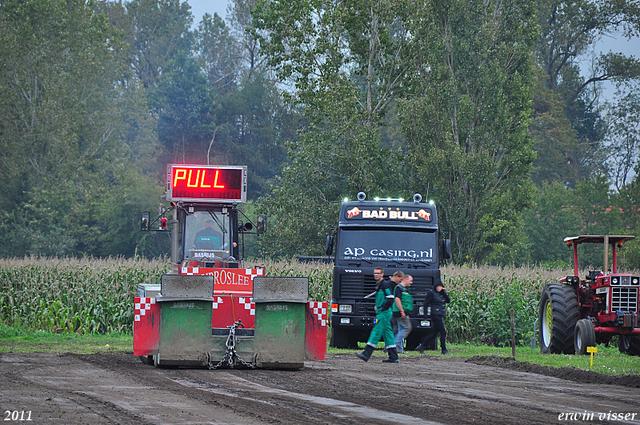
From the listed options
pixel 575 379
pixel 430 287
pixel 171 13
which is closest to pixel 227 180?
pixel 430 287

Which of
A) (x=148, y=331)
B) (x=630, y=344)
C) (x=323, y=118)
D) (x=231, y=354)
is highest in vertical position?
(x=323, y=118)

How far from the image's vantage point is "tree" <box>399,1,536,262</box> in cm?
3941

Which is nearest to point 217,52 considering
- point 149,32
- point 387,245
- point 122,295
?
point 149,32

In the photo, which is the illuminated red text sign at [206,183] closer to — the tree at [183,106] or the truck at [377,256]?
the truck at [377,256]

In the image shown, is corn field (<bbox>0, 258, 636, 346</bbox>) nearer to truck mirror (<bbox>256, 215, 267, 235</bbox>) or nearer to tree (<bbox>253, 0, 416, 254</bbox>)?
truck mirror (<bbox>256, 215, 267, 235</bbox>)

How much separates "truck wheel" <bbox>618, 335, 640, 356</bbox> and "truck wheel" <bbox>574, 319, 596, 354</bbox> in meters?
1.58

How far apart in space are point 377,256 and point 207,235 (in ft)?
15.8

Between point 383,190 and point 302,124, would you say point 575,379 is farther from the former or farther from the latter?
point 302,124

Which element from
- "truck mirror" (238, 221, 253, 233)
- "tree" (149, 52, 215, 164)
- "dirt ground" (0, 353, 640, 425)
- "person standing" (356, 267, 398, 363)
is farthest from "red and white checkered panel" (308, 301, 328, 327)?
"tree" (149, 52, 215, 164)

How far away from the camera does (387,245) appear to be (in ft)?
68.1

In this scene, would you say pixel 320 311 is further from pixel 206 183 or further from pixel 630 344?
pixel 630 344

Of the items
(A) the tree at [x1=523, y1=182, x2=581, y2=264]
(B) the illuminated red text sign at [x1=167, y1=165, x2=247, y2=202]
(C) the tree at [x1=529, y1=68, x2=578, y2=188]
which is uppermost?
(C) the tree at [x1=529, y1=68, x2=578, y2=188]

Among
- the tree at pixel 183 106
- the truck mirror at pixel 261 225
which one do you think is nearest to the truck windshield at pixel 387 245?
the truck mirror at pixel 261 225

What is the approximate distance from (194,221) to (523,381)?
22.8ft
